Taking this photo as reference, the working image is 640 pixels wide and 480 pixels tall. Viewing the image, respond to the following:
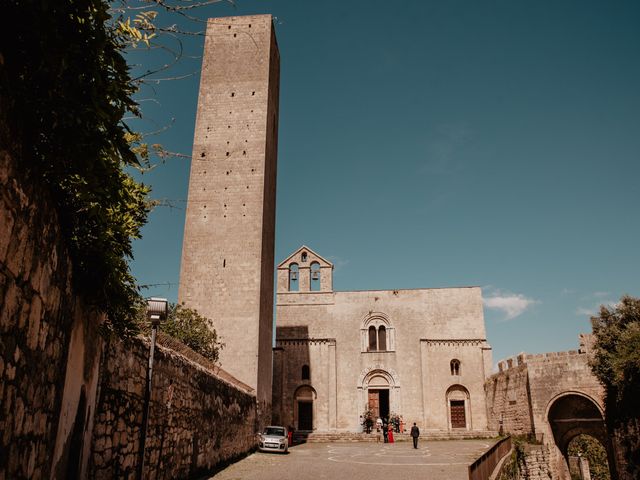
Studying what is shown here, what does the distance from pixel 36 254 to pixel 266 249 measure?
→ 2114cm

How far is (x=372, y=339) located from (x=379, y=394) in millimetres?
3295

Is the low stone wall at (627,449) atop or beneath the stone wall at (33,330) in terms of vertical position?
beneath

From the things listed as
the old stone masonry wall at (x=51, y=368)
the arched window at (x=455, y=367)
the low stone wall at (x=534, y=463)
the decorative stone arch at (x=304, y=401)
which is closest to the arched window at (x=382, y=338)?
the arched window at (x=455, y=367)

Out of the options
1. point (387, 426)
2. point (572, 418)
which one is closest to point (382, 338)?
point (387, 426)

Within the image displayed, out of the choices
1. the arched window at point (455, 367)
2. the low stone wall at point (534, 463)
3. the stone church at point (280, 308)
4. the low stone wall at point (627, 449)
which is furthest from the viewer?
the arched window at point (455, 367)

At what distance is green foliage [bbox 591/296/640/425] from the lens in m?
13.3

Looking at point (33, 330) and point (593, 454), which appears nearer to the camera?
point (33, 330)

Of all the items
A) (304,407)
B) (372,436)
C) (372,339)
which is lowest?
(372,436)

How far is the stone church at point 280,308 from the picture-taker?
2214cm

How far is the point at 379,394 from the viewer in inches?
1128

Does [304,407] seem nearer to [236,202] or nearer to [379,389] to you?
[379,389]

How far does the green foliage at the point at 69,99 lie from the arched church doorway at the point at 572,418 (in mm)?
25490

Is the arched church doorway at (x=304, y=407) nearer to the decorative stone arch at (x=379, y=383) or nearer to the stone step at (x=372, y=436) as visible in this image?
the stone step at (x=372, y=436)

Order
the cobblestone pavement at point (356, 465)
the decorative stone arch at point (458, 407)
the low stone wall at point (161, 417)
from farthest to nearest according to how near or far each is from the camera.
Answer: the decorative stone arch at point (458, 407), the cobblestone pavement at point (356, 465), the low stone wall at point (161, 417)
